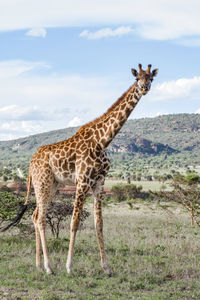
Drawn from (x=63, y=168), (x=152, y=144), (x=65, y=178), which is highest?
(x=63, y=168)

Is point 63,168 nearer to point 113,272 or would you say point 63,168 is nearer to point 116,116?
point 116,116

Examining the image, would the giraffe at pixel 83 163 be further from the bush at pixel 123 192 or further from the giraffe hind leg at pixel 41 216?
the bush at pixel 123 192

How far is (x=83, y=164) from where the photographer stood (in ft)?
25.8

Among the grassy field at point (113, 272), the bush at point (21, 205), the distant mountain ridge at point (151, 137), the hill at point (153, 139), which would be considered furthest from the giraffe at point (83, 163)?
the distant mountain ridge at point (151, 137)

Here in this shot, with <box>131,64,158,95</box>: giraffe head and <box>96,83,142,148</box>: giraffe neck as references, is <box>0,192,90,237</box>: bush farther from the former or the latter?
<box>131,64,158,95</box>: giraffe head

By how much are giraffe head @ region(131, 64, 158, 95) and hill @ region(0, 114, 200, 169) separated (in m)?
100

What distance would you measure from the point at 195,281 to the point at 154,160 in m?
107

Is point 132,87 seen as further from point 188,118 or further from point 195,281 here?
point 188,118

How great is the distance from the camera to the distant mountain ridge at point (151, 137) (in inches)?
4769

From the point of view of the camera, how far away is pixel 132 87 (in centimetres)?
784

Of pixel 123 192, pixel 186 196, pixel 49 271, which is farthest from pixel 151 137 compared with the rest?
pixel 49 271

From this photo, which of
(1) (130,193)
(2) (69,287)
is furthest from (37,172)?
(1) (130,193)

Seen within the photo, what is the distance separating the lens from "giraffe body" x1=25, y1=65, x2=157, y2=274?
7832mm

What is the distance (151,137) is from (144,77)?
122m
